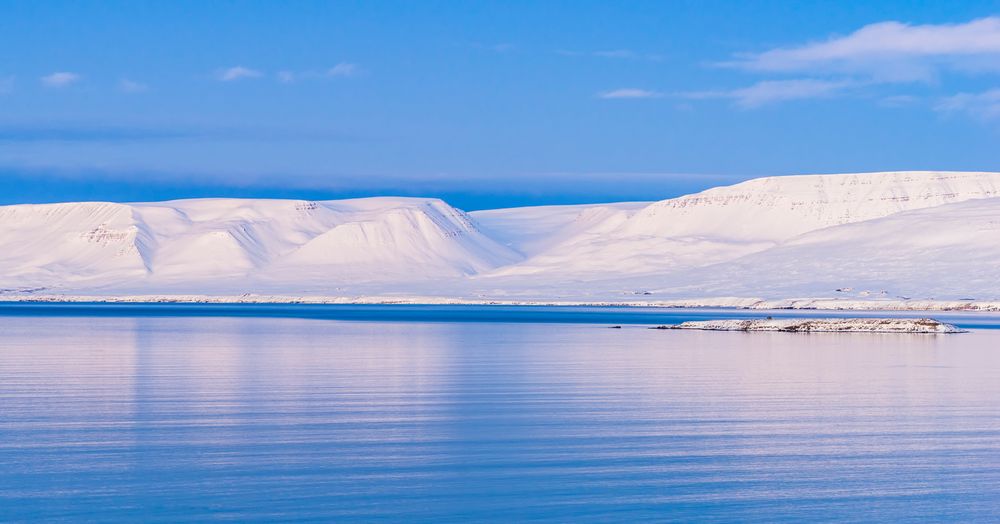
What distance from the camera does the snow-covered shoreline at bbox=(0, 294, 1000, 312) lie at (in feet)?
406

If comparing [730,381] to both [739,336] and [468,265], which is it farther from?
[468,265]

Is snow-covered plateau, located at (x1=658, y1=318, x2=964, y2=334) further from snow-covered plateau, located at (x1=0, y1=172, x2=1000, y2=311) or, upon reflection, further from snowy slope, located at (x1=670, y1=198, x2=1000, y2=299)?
snowy slope, located at (x1=670, y1=198, x2=1000, y2=299)

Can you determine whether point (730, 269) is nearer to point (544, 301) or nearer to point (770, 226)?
point (544, 301)

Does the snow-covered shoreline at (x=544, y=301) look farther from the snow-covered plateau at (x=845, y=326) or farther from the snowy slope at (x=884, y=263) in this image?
the snow-covered plateau at (x=845, y=326)

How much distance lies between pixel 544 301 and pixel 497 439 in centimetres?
13529

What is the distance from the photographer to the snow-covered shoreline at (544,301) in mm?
123750

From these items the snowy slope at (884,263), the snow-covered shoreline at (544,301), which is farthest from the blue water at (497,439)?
the snowy slope at (884,263)

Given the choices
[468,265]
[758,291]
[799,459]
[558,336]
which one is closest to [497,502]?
[799,459]

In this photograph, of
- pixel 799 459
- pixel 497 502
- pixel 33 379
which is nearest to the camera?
pixel 497 502

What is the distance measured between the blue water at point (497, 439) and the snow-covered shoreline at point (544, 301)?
278ft

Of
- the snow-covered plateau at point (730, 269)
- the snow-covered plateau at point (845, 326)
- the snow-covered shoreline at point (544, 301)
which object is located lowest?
the snow-covered shoreline at point (544, 301)

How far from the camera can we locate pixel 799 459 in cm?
2000

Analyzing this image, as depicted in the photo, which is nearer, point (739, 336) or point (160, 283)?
point (739, 336)

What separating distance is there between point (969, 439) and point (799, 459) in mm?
3544
